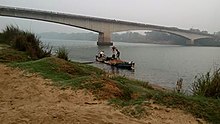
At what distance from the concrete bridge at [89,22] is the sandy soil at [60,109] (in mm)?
42414

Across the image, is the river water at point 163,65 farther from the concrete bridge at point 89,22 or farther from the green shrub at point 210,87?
the concrete bridge at point 89,22

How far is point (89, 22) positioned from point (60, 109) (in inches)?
2104

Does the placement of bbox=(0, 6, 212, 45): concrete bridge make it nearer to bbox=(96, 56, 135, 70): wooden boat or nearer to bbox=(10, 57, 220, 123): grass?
bbox=(96, 56, 135, 70): wooden boat

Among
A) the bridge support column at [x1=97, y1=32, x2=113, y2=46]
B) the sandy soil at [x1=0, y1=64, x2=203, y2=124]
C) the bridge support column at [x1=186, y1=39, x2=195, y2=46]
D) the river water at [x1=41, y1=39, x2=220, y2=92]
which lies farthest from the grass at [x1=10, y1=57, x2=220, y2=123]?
the bridge support column at [x1=186, y1=39, x2=195, y2=46]

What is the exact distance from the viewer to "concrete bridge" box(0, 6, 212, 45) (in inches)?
1874

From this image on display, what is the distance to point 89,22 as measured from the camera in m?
57.6

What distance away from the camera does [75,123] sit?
4309mm

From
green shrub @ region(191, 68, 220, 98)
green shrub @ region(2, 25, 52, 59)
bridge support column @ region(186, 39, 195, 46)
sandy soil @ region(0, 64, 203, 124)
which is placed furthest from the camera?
bridge support column @ region(186, 39, 195, 46)

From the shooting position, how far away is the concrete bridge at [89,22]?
47.6 m

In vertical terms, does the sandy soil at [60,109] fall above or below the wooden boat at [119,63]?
above

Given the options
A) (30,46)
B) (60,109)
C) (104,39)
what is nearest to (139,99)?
(60,109)

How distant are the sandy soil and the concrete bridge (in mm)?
42414

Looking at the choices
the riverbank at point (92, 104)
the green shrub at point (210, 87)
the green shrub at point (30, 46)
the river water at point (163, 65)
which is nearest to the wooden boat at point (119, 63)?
the river water at point (163, 65)


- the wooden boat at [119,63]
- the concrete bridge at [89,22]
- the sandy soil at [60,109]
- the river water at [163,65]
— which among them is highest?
the concrete bridge at [89,22]
